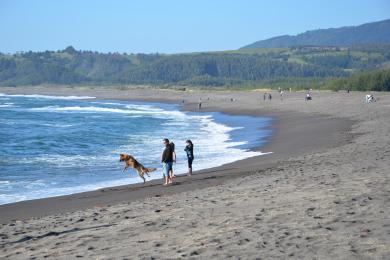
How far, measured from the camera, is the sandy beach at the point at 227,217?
802cm

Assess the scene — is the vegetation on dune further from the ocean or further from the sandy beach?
the sandy beach

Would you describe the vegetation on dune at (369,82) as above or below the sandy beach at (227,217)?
below

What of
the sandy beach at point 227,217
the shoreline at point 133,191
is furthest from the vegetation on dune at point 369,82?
the sandy beach at point 227,217

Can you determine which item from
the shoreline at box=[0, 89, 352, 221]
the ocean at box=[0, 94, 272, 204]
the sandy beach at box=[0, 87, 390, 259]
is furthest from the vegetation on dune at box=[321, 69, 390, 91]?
the sandy beach at box=[0, 87, 390, 259]

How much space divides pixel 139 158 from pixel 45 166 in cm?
385

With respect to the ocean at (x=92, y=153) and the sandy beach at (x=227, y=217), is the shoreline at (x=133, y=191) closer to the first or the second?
the sandy beach at (x=227, y=217)

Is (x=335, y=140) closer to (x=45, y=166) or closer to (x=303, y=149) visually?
(x=303, y=149)

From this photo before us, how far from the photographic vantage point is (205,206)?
11.3 metres

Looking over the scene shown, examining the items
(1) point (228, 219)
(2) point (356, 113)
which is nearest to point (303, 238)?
(1) point (228, 219)

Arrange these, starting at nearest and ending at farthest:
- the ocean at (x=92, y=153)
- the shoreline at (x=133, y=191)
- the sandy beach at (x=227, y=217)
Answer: the sandy beach at (x=227, y=217)
the shoreline at (x=133, y=191)
the ocean at (x=92, y=153)

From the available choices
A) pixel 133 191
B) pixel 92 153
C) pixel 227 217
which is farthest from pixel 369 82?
pixel 227 217

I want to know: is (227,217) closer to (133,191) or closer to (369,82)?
(133,191)

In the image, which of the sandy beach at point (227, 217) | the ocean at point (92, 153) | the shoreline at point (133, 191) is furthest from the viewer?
the ocean at point (92, 153)

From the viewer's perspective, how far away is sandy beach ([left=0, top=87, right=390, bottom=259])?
Result: 8.02 m
